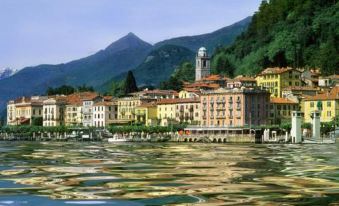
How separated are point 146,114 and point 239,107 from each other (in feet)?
116

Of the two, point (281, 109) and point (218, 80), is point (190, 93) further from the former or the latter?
point (281, 109)

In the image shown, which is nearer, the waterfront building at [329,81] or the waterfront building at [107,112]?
the waterfront building at [329,81]

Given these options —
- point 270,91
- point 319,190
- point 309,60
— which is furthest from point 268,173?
point 309,60

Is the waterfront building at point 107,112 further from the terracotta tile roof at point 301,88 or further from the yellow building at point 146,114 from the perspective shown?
the terracotta tile roof at point 301,88

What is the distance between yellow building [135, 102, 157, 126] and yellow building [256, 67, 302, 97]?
87.5 ft

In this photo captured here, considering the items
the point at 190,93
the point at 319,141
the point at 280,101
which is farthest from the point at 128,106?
the point at 319,141

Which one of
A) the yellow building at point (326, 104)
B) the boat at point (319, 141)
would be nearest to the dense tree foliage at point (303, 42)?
the yellow building at point (326, 104)

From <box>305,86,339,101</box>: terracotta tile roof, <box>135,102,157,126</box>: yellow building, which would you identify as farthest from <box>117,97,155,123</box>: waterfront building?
<box>305,86,339,101</box>: terracotta tile roof

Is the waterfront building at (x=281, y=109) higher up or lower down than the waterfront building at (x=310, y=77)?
lower down

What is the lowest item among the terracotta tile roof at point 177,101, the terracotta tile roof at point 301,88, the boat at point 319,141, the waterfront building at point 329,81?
the boat at point 319,141

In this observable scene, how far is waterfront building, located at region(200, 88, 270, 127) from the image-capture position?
14950 cm

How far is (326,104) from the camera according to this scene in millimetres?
141875

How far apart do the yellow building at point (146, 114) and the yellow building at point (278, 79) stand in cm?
2666

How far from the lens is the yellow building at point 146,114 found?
177625 mm
